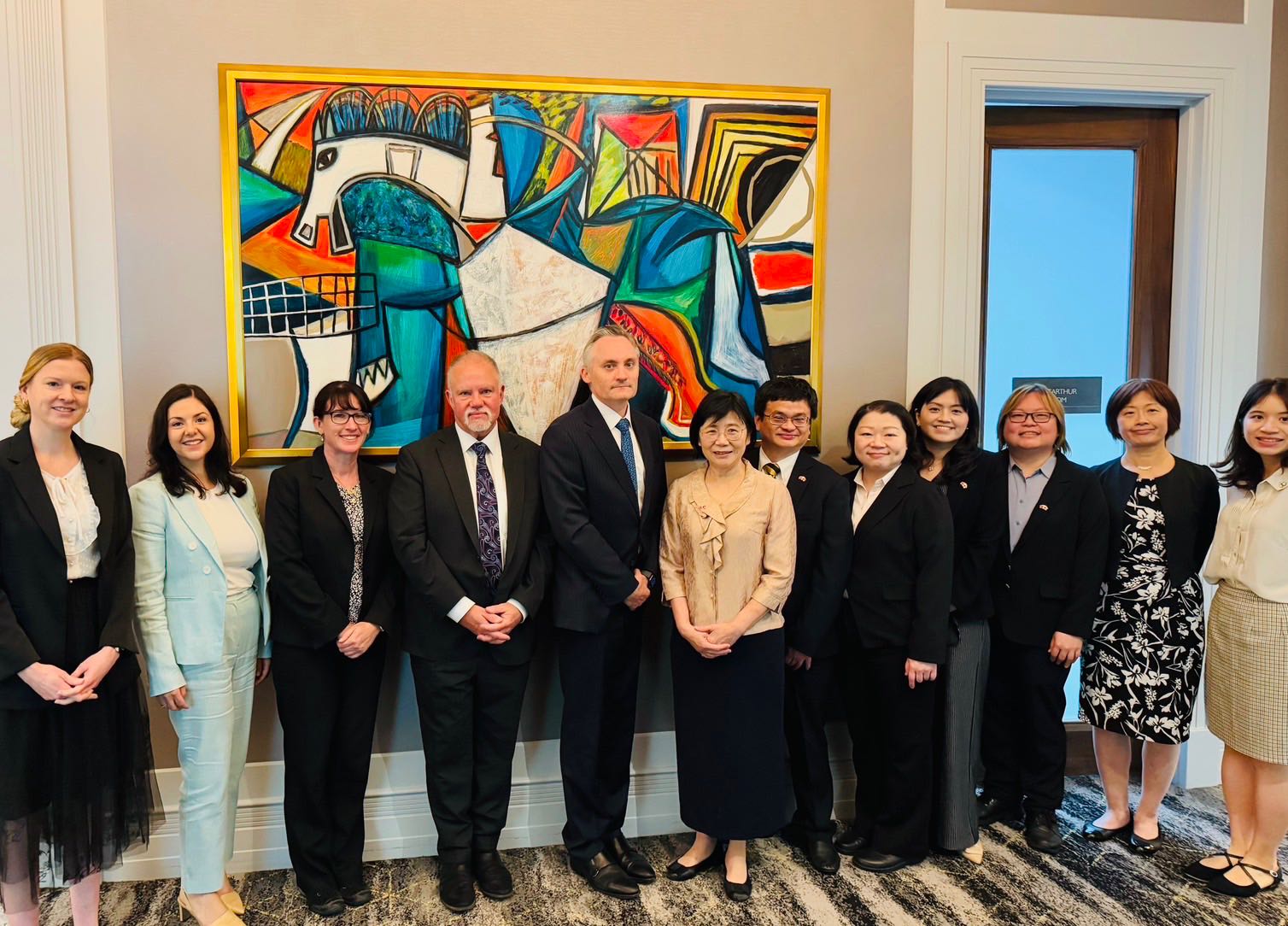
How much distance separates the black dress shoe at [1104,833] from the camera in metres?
2.78

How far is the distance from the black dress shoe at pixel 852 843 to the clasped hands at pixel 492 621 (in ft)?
4.21

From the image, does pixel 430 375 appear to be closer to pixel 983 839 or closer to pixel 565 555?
pixel 565 555

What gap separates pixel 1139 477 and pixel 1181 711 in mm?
754

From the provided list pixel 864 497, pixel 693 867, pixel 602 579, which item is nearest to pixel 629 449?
pixel 602 579

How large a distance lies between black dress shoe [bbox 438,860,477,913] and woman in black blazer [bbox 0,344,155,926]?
82cm

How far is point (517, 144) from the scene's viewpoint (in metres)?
2.69

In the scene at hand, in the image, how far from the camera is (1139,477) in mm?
2674

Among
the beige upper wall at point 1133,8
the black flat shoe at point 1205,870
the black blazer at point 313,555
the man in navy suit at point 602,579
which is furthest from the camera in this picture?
the beige upper wall at point 1133,8

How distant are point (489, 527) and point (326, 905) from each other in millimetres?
1179

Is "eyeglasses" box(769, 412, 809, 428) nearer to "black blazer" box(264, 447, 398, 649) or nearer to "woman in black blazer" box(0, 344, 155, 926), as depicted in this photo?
"black blazer" box(264, 447, 398, 649)

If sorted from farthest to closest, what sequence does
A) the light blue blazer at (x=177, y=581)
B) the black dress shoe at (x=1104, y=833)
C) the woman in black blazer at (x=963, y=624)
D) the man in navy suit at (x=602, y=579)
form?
the black dress shoe at (x=1104, y=833) → the woman in black blazer at (x=963, y=624) → the man in navy suit at (x=602, y=579) → the light blue blazer at (x=177, y=581)

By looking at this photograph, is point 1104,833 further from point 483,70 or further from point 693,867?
point 483,70

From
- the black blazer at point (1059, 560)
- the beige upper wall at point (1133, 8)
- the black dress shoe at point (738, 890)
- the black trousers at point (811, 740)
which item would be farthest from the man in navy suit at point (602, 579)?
the beige upper wall at point (1133, 8)

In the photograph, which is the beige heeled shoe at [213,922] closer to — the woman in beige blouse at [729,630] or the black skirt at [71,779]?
the black skirt at [71,779]
